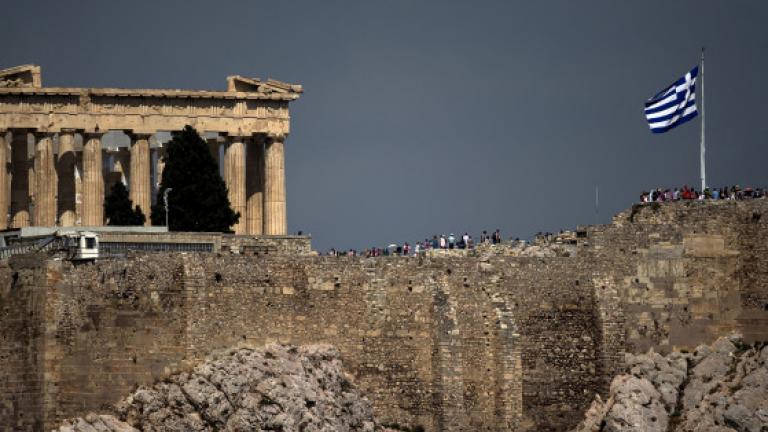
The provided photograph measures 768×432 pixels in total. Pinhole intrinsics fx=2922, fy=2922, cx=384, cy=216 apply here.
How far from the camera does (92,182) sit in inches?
4596

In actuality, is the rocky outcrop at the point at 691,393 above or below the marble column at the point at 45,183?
below

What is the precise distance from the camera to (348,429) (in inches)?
3927

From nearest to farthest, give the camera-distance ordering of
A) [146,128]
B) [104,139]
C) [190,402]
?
[190,402] → [146,128] → [104,139]

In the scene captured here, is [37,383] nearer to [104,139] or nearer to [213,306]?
[213,306]

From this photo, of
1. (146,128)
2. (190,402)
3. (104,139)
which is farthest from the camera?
(104,139)

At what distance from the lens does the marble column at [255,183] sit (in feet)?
393

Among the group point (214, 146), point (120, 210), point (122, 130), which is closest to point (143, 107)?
point (122, 130)

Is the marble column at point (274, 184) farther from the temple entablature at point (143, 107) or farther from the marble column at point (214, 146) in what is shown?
the marble column at point (214, 146)

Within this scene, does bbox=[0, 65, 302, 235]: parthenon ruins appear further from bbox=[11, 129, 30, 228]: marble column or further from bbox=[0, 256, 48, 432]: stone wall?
bbox=[0, 256, 48, 432]: stone wall

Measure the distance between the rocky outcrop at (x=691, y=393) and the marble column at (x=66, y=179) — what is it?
86.1 ft

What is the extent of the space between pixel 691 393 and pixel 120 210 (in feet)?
84.2

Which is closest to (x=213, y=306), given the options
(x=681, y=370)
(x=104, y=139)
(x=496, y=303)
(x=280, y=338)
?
(x=280, y=338)

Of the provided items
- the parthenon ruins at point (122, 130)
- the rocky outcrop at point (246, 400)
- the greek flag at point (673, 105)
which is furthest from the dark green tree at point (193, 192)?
the greek flag at point (673, 105)

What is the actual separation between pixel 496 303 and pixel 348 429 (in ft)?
24.3
